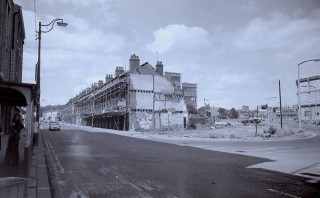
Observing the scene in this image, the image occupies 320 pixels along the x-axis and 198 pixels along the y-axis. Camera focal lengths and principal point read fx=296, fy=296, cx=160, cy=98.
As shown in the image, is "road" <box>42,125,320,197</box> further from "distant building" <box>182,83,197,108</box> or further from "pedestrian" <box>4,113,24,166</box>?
"distant building" <box>182,83,197,108</box>

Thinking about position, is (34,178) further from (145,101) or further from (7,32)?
(145,101)

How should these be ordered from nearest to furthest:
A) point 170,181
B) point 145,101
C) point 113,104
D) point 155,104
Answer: point 170,181 → point 145,101 → point 155,104 → point 113,104

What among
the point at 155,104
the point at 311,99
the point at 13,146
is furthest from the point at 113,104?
the point at 311,99

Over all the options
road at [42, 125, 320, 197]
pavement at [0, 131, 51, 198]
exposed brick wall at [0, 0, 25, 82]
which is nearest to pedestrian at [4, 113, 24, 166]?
pavement at [0, 131, 51, 198]

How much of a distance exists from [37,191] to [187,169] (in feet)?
17.4

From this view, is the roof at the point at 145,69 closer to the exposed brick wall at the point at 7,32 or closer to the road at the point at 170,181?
the exposed brick wall at the point at 7,32

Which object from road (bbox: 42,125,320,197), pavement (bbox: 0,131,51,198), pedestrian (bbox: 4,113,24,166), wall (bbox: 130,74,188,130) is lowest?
road (bbox: 42,125,320,197)

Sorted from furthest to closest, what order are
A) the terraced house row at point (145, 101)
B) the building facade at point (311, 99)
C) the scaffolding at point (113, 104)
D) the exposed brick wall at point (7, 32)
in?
the building facade at point (311, 99), the scaffolding at point (113, 104), the terraced house row at point (145, 101), the exposed brick wall at point (7, 32)

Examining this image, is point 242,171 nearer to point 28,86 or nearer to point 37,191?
point 37,191

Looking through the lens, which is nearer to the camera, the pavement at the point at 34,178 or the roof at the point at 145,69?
the pavement at the point at 34,178

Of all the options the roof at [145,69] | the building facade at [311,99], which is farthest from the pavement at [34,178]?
the building facade at [311,99]

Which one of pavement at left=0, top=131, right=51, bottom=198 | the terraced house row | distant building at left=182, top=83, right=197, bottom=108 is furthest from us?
distant building at left=182, top=83, right=197, bottom=108

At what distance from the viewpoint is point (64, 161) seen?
12586 mm

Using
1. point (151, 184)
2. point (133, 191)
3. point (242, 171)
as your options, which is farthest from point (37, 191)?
point (242, 171)
